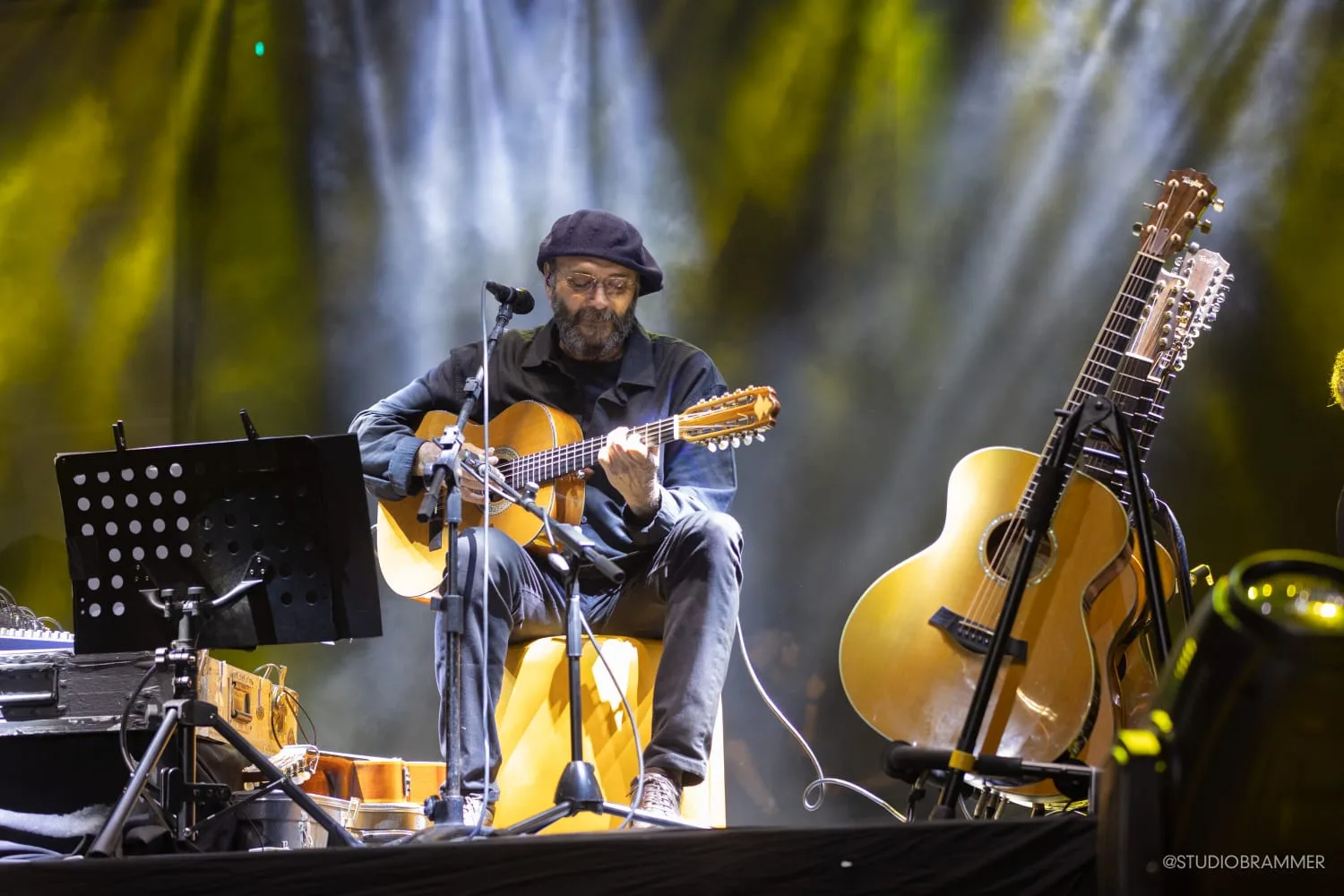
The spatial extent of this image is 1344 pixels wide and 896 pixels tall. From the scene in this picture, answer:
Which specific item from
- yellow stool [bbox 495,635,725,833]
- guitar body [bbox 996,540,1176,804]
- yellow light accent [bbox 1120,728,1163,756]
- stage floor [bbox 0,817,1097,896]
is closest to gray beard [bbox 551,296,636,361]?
yellow stool [bbox 495,635,725,833]

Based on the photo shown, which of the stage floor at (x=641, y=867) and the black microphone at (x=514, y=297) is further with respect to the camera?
the black microphone at (x=514, y=297)

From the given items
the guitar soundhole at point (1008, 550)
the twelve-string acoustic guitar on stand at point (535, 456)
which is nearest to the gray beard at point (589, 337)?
the twelve-string acoustic guitar on stand at point (535, 456)

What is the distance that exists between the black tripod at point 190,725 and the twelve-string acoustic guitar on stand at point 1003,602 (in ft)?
4.01

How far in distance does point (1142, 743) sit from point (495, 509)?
245cm

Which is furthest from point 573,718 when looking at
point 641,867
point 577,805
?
point 641,867

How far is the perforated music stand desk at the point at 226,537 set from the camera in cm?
251

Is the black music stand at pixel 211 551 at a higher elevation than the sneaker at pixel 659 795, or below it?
higher

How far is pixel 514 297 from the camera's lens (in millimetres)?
2938

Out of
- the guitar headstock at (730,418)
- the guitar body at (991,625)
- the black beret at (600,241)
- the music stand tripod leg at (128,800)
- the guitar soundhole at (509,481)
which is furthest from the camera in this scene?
the black beret at (600,241)

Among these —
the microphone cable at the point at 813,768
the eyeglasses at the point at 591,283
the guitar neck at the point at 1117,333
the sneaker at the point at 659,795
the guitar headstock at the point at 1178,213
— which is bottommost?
the microphone cable at the point at 813,768

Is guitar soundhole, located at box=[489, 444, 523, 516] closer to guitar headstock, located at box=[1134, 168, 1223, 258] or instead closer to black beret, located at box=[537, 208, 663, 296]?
black beret, located at box=[537, 208, 663, 296]

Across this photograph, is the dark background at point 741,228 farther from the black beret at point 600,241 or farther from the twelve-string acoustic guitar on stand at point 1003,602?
the twelve-string acoustic guitar on stand at point 1003,602

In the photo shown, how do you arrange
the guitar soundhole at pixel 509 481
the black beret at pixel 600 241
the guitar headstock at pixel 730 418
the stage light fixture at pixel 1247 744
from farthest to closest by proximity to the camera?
the black beret at pixel 600 241, the guitar soundhole at pixel 509 481, the guitar headstock at pixel 730 418, the stage light fixture at pixel 1247 744

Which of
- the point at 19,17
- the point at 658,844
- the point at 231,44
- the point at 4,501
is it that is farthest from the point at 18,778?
the point at 19,17
